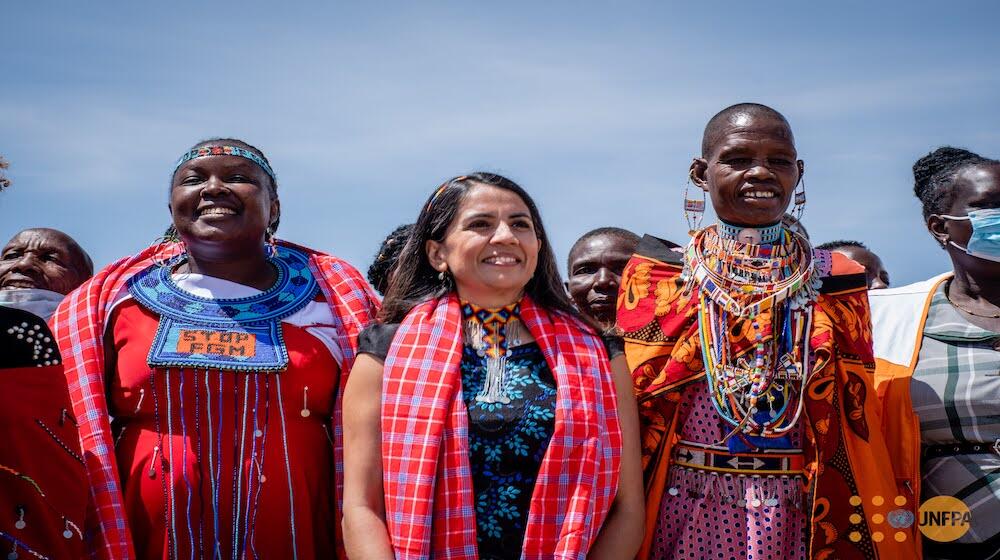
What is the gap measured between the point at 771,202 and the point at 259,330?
2.09 metres

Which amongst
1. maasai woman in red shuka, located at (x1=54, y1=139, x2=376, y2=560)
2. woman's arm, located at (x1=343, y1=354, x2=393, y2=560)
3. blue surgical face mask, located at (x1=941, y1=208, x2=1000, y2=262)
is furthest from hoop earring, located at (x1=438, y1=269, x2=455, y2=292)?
blue surgical face mask, located at (x1=941, y1=208, x2=1000, y2=262)

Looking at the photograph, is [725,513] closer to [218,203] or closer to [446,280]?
[446,280]

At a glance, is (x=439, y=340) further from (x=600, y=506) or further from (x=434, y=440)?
(x=600, y=506)

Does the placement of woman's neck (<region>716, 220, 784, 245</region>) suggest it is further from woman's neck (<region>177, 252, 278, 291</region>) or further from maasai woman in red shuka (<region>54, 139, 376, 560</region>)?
woman's neck (<region>177, 252, 278, 291</region>)

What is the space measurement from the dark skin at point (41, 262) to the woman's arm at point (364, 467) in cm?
284

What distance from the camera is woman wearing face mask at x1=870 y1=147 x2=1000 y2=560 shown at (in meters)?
4.03

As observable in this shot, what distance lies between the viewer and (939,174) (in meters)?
4.64

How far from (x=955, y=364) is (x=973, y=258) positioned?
1.70 ft

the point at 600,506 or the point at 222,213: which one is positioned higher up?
the point at 222,213

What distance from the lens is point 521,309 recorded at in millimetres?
3535

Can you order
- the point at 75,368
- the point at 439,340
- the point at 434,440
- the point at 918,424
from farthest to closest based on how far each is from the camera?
the point at 918,424, the point at 75,368, the point at 439,340, the point at 434,440

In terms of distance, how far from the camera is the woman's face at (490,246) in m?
3.40

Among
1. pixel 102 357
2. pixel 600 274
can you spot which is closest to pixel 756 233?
pixel 600 274

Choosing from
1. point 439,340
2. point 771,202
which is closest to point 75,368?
point 439,340
